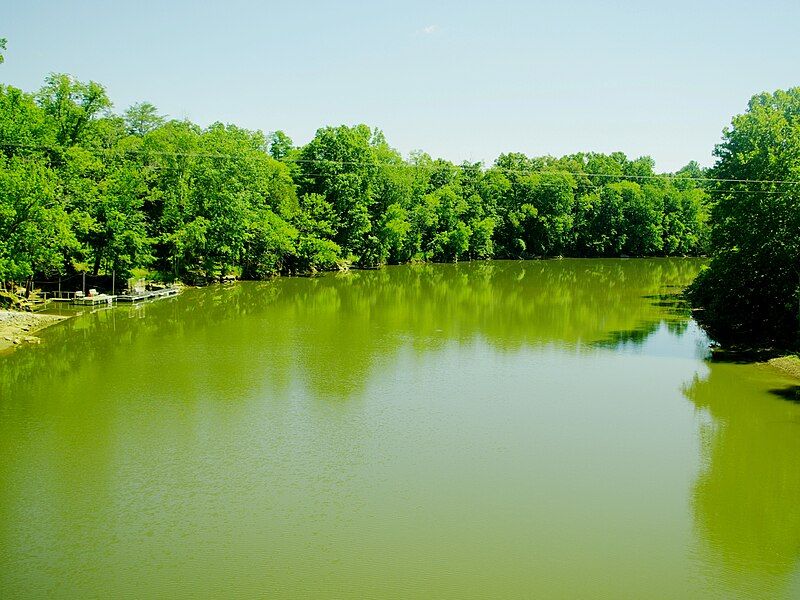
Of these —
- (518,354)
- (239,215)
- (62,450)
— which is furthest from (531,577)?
(239,215)

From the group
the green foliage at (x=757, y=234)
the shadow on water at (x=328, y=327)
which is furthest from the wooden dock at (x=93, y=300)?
the green foliage at (x=757, y=234)

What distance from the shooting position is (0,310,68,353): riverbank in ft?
75.3

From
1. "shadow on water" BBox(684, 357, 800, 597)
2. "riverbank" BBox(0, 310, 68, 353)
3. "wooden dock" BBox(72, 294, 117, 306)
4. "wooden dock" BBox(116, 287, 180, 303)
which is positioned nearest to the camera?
"shadow on water" BBox(684, 357, 800, 597)

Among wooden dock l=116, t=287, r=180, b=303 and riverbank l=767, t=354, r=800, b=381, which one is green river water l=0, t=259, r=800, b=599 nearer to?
riverbank l=767, t=354, r=800, b=381

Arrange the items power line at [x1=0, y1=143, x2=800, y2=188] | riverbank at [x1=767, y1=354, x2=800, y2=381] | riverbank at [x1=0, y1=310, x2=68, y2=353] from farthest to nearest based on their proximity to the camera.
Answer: power line at [x1=0, y1=143, x2=800, y2=188] → riverbank at [x1=0, y1=310, x2=68, y2=353] → riverbank at [x1=767, y1=354, x2=800, y2=381]

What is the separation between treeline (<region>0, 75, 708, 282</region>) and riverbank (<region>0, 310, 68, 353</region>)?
1.78 metres

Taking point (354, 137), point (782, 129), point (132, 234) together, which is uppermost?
point (354, 137)

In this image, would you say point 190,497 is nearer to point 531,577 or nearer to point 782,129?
point 531,577

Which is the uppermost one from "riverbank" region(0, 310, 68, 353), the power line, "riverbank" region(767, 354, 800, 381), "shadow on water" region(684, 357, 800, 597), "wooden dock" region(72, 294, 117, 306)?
the power line

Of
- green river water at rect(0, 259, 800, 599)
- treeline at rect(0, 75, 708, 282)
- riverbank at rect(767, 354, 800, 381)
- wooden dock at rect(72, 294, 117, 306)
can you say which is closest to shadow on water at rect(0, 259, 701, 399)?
green river water at rect(0, 259, 800, 599)

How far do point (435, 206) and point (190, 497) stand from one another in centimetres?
5176

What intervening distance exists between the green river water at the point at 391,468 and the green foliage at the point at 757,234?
182 cm

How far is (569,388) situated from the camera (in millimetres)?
18812

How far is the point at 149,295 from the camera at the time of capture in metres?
34.6
